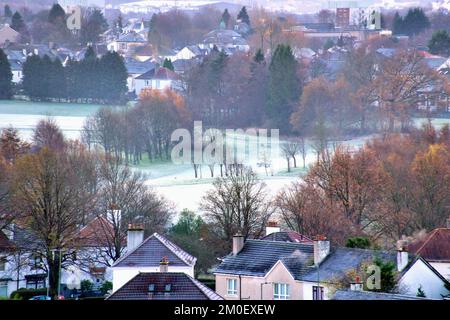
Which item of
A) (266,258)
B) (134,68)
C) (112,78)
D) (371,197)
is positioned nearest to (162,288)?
(266,258)

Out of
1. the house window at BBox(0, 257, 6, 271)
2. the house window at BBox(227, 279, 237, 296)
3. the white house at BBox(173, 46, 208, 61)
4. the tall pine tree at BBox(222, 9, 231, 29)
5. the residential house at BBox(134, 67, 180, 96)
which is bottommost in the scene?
the white house at BBox(173, 46, 208, 61)

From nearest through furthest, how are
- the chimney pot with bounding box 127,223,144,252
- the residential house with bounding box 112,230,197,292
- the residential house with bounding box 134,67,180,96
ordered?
1. the residential house with bounding box 112,230,197,292
2. the chimney pot with bounding box 127,223,144,252
3. the residential house with bounding box 134,67,180,96

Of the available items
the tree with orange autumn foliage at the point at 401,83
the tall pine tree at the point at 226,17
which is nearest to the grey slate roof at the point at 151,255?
the tree with orange autumn foliage at the point at 401,83

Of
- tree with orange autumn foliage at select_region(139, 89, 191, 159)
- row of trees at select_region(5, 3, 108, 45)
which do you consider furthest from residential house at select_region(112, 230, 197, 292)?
row of trees at select_region(5, 3, 108, 45)

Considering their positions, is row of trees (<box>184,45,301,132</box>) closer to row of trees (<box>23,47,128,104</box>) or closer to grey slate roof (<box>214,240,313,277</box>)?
row of trees (<box>23,47,128,104</box>)

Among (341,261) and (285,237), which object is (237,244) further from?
(285,237)

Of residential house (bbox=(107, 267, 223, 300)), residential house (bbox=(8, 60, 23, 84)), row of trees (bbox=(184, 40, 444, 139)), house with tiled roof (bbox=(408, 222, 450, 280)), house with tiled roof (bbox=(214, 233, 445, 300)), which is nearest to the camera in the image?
residential house (bbox=(107, 267, 223, 300))

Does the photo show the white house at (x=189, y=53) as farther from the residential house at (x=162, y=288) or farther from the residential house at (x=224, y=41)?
the residential house at (x=162, y=288)
